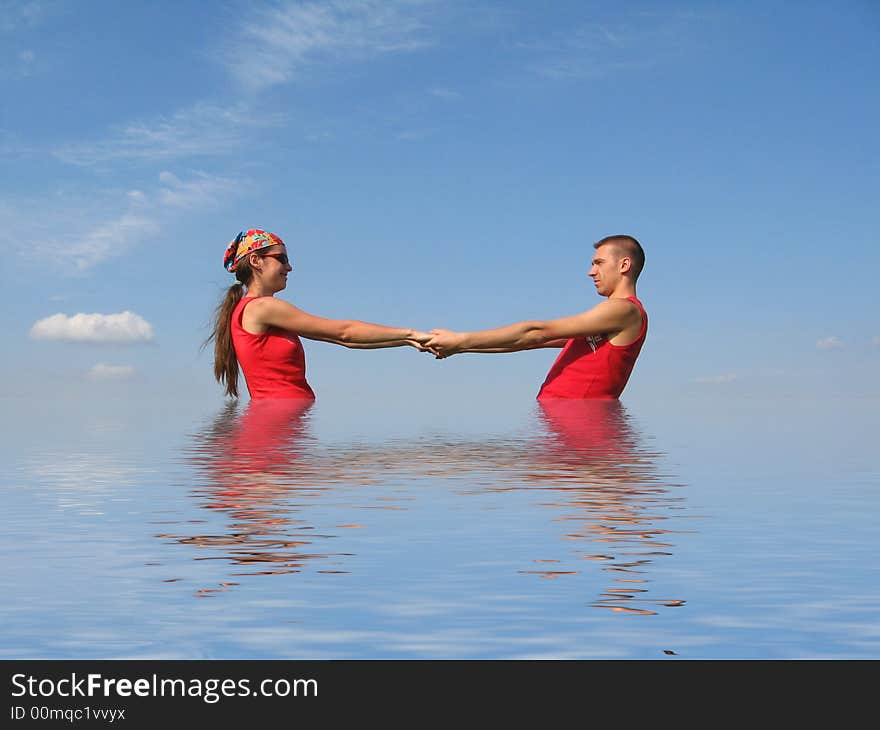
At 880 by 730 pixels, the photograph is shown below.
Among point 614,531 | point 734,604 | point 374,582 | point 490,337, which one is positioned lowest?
point 734,604

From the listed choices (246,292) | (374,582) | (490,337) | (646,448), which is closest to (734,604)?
(374,582)

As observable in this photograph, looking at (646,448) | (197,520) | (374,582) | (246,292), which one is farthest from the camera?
(246,292)

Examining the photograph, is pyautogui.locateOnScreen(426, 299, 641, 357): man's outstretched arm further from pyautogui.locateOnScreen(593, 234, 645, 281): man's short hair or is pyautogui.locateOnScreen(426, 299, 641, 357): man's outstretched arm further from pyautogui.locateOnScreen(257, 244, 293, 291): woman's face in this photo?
pyautogui.locateOnScreen(257, 244, 293, 291): woman's face

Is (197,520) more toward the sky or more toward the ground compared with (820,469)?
more toward the ground

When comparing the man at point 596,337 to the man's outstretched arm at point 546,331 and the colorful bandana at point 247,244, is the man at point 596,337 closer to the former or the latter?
the man's outstretched arm at point 546,331

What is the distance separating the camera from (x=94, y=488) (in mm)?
5117

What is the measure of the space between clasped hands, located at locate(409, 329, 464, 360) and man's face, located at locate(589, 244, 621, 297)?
66.3 inches

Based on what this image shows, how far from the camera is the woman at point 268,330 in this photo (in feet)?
34.0

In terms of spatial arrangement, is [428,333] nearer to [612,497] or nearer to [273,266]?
[273,266]

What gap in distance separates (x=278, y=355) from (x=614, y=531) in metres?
7.19

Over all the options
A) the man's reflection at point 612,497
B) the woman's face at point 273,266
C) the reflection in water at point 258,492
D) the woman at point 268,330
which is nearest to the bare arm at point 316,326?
the woman at point 268,330

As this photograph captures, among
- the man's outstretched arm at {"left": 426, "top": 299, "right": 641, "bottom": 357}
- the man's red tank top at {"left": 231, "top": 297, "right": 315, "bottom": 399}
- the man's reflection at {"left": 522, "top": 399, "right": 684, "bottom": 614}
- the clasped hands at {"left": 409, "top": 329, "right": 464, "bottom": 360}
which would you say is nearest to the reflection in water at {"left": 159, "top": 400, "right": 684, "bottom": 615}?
the man's reflection at {"left": 522, "top": 399, "right": 684, "bottom": 614}

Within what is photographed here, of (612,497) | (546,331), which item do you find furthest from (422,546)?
(546,331)

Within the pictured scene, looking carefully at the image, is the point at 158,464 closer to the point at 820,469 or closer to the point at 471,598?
the point at 471,598
